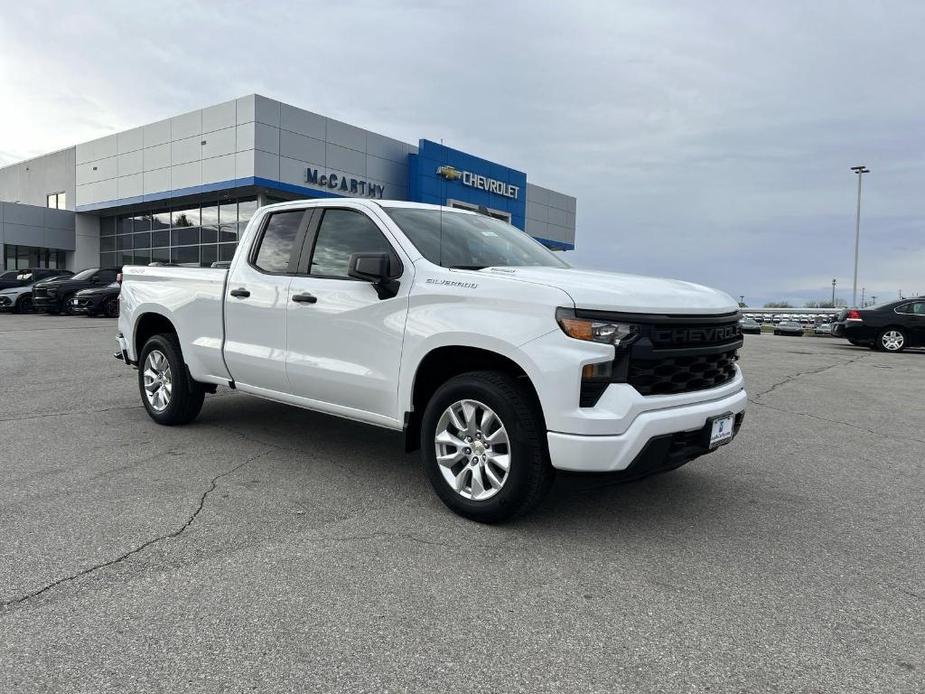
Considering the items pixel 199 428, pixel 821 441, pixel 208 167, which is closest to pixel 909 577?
pixel 821 441

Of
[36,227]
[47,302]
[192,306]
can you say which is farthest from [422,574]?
[36,227]

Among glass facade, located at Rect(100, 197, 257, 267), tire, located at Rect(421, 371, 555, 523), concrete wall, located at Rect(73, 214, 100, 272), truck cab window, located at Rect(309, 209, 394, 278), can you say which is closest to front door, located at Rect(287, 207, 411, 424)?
truck cab window, located at Rect(309, 209, 394, 278)

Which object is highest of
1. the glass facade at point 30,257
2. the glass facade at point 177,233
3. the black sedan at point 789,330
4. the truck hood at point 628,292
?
the glass facade at point 177,233

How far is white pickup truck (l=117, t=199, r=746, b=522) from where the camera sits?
3.52 meters

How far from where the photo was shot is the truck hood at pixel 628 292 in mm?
3553

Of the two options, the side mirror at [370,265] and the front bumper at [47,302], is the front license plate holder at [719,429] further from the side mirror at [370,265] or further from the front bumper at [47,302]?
the front bumper at [47,302]

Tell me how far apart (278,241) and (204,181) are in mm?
26118

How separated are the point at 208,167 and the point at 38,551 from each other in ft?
92.1

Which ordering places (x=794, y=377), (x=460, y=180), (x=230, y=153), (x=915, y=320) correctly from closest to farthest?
(x=794, y=377) < (x=915, y=320) < (x=230, y=153) < (x=460, y=180)

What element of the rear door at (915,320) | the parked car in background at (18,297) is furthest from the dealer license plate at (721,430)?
the parked car in background at (18,297)

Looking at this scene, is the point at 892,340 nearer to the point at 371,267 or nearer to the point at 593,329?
the point at 593,329

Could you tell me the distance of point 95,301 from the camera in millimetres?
22219

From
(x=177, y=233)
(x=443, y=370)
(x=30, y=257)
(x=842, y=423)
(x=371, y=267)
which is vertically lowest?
(x=842, y=423)

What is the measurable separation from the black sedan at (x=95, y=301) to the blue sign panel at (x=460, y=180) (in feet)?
45.7
